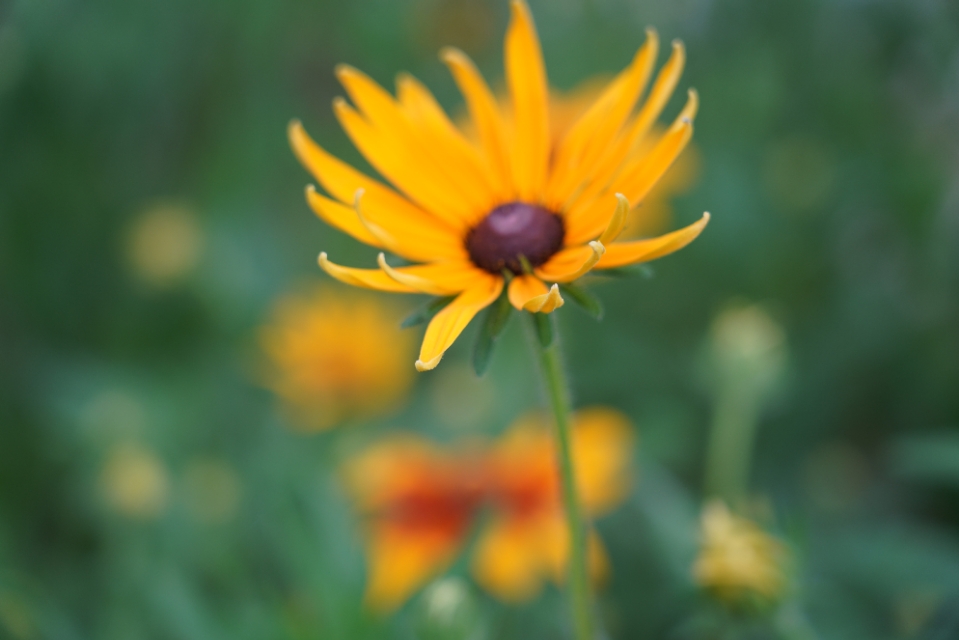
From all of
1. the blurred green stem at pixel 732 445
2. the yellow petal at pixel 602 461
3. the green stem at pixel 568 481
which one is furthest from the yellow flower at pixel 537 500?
the green stem at pixel 568 481

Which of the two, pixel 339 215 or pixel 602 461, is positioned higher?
pixel 339 215

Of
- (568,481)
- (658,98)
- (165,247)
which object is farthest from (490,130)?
(165,247)

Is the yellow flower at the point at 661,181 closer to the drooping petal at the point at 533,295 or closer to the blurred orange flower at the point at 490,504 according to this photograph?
the blurred orange flower at the point at 490,504

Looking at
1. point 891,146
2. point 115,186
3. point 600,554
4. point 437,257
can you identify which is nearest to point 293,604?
point 600,554

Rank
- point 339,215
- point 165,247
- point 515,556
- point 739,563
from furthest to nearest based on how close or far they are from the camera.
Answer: point 165,247
point 515,556
point 739,563
point 339,215

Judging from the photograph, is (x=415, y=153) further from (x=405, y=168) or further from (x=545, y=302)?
(x=545, y=302)

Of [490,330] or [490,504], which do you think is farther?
[490,504]
